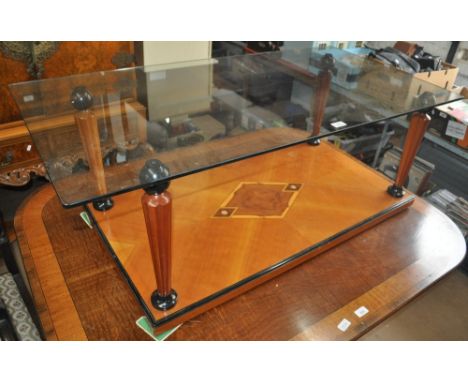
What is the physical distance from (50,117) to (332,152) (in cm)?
115

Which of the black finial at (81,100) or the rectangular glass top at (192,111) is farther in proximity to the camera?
the black finial at (81,100)

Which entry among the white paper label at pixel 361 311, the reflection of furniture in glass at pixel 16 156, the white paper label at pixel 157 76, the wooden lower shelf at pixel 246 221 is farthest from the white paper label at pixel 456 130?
the reflection of furniture in glass at pixel 16 156

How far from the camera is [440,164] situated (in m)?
2.30

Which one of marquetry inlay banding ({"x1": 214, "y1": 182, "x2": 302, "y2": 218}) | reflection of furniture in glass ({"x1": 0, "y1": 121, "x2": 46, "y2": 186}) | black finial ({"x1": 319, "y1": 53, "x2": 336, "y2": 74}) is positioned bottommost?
reflection of furniture in glass ({"x1": 0, "y1": 121, "x2": 46, "y2": 186})

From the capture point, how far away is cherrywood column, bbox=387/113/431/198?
4.51ft

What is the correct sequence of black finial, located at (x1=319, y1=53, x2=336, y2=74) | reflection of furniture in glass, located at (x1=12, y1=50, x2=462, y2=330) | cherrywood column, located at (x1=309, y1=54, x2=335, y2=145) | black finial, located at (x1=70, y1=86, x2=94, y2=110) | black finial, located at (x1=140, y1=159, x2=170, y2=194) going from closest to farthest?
black finial, located at (x1=140, y1=159, x2=170, y2=194), reflection of furniture in glass, located at (x1=12, y1=50, x2=462, y2=330), black finial, located at (x1=70, y1=86, x2=94, y2=110), cherrywood column, located at (x1=309, y1=54, x2=335, y2=145), black finial, located at (x1=319, y1=53, x2=336, y2=74)

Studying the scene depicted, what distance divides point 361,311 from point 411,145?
664 mm

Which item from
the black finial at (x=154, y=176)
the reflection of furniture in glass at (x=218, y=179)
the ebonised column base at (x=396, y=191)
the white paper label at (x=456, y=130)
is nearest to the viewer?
the black finial at (x=154, y=176)

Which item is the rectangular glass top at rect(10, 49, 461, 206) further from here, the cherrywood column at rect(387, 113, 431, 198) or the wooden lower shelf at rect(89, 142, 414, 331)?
the wooden lower shelf at rect(89, 142, 414, 331)

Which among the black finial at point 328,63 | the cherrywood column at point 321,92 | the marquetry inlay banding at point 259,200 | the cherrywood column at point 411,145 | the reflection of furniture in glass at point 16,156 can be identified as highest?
the black finial at point 328,63

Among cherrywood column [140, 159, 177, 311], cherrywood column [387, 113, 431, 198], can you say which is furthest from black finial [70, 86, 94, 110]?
cherrywood column [387, 113, 431, 198]

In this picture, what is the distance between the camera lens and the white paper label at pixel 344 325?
106 centimetres

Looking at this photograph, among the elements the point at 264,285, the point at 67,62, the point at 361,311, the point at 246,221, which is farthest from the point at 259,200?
the point at 67,62

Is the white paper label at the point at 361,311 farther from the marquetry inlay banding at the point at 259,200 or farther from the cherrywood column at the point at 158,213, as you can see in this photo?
the cherrywood column at the point at 158,213
